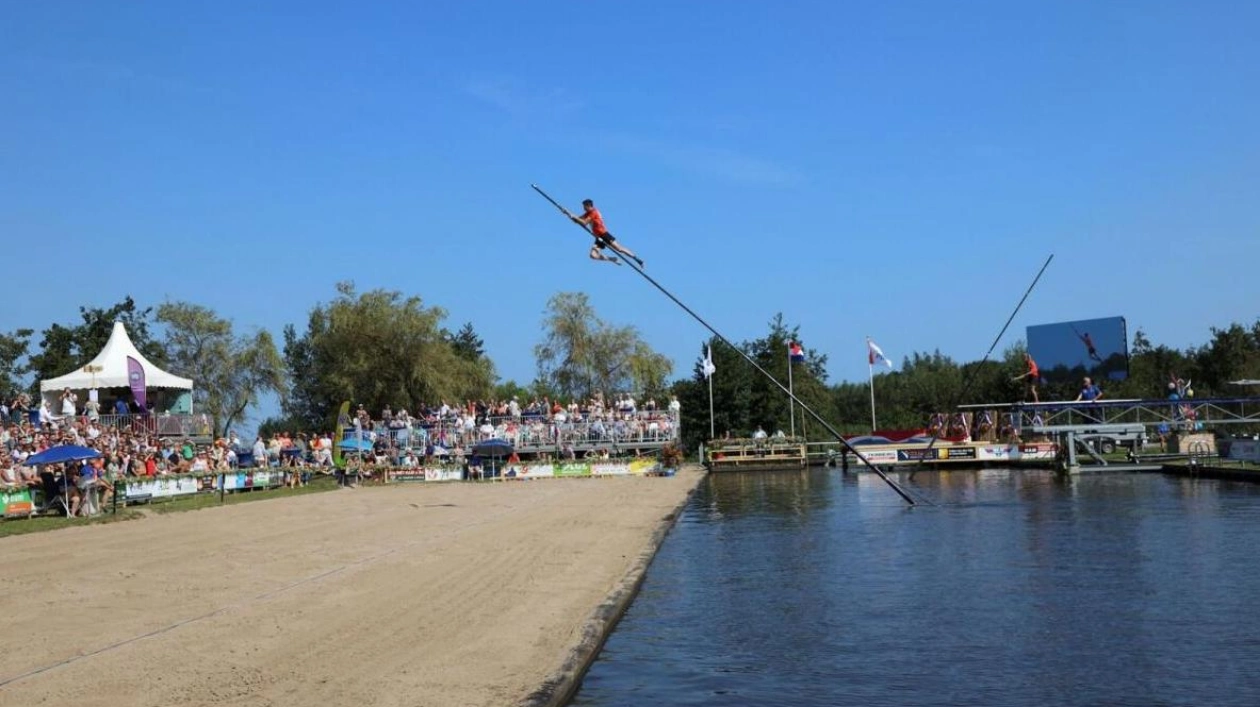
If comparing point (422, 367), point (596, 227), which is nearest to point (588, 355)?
point (422, 367)

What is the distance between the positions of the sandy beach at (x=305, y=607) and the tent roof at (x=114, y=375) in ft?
73.2

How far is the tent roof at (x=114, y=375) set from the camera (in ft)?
143

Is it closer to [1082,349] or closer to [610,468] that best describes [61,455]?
[610,468]

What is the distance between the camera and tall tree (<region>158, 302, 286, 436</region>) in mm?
61375

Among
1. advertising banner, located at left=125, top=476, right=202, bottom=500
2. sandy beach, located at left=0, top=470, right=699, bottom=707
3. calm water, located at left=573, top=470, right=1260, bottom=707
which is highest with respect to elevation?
advertising banner, located at left=125, top=476, right=202, bottom=500

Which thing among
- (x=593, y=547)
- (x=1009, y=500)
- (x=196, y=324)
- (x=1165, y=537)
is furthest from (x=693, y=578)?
(x=196, y=324)

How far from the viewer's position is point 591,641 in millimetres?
10711

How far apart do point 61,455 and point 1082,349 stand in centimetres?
4317

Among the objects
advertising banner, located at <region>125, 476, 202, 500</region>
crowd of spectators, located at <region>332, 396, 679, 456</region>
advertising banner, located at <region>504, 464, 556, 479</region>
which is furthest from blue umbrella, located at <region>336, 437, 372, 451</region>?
advertising banner, located at <region>125, 476, 202, 500</region>

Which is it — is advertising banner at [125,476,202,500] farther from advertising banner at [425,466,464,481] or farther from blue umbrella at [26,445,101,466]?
advertising banner at [425,466,464,481]

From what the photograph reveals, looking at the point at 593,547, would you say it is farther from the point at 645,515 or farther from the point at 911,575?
the point at 645,515

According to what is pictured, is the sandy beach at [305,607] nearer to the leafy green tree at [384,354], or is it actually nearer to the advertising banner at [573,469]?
the advertising banner at [573,469]

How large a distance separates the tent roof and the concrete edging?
108 ft

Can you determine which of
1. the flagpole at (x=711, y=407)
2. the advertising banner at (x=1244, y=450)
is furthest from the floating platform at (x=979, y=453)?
the flagpole at (x=711, y=407)
